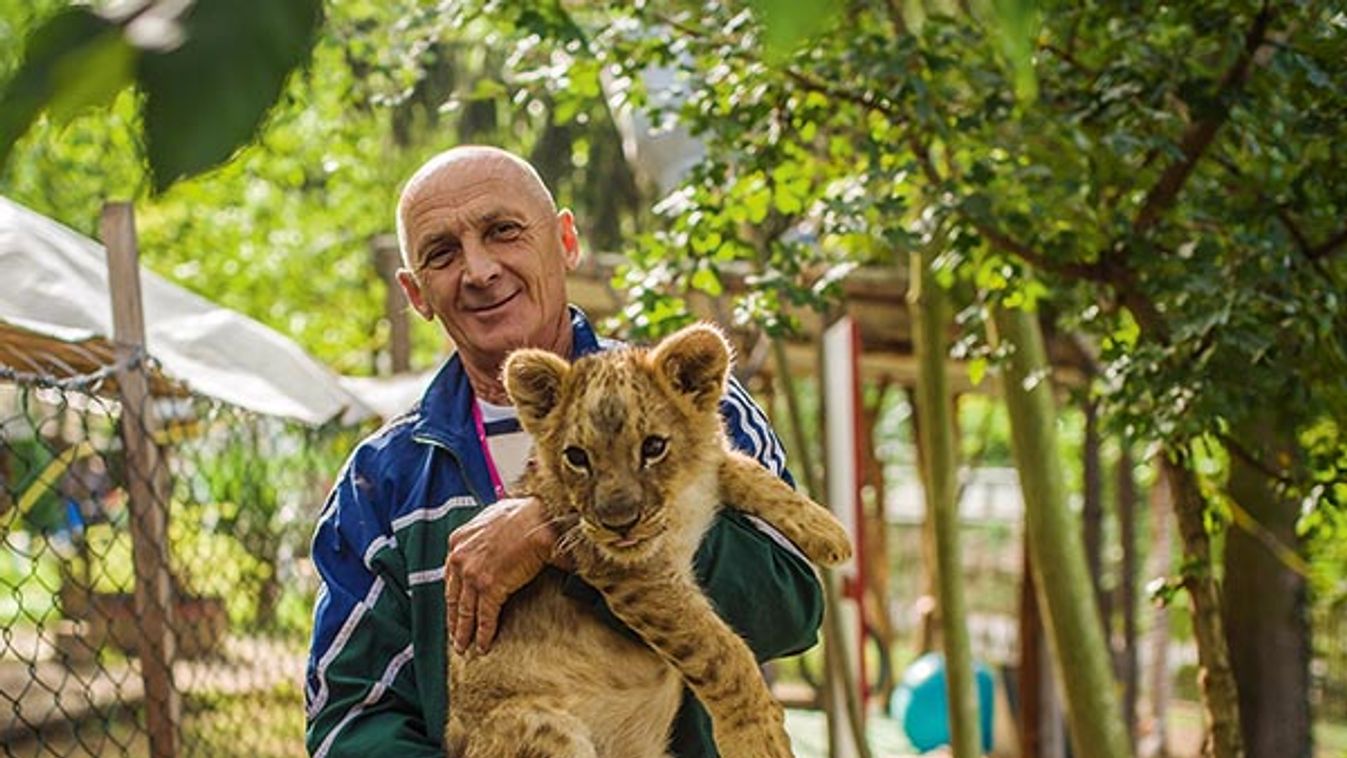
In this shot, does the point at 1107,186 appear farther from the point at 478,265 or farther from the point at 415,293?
the point at 478,265

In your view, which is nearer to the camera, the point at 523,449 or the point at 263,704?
the point at 523,449

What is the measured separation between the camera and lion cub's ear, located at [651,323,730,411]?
308 cm

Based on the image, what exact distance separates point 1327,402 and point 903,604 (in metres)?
25.5

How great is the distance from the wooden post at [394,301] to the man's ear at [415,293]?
5687mm

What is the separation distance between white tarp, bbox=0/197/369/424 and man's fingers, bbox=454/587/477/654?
236cm

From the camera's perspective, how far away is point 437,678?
3.29 meters

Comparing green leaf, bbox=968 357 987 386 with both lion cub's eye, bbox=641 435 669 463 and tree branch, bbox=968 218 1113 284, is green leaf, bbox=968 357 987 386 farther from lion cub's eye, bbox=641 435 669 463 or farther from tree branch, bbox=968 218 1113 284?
lion cub's eye, bbox=641 435 669 463

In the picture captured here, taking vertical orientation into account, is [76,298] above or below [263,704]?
above

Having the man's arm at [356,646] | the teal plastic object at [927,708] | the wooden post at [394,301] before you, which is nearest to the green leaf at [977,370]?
the man's arm at [356,646]

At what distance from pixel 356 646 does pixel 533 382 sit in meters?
0.63

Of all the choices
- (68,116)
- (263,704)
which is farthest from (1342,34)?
(263,704)

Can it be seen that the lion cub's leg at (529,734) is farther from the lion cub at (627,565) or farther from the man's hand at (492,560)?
the man's hand at (492,560)

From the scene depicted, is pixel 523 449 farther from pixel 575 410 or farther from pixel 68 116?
pixel 68 116

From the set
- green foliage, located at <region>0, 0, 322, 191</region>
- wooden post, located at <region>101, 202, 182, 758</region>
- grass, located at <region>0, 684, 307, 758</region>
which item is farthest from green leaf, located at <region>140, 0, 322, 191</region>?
grass, located at <region>0, 684, 307, 758</region>
